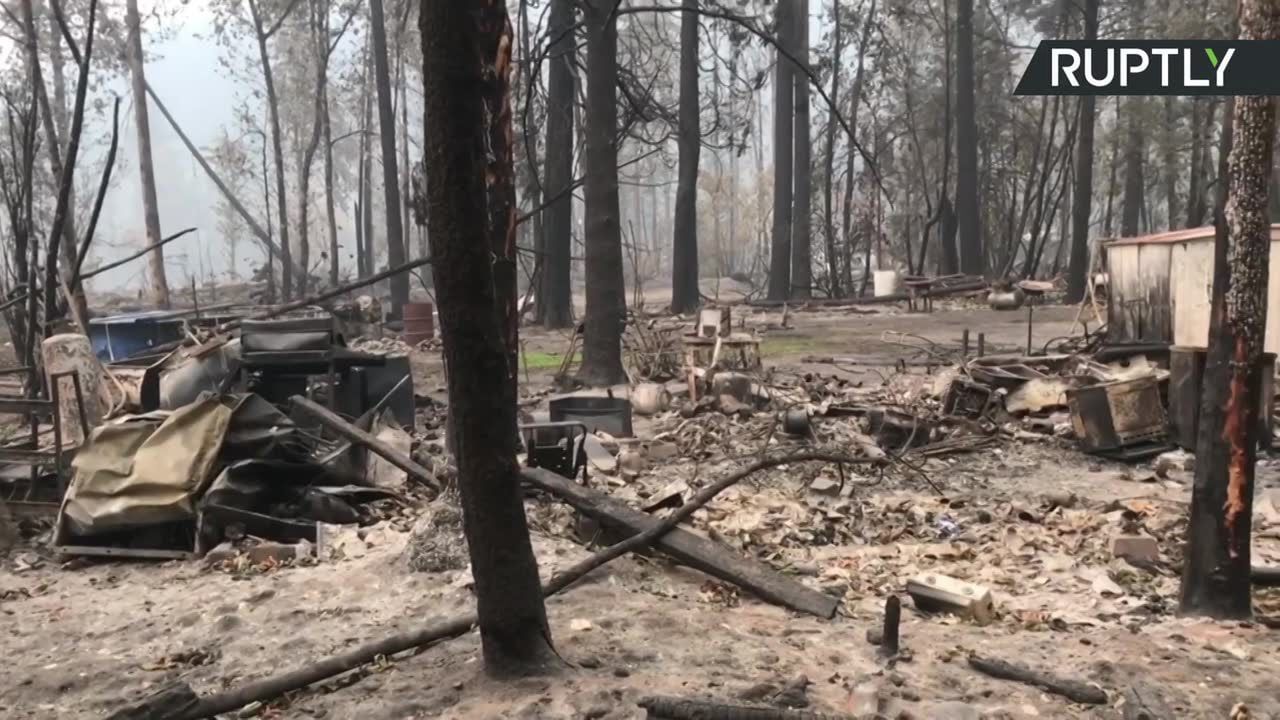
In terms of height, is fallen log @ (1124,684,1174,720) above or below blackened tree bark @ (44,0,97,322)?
below

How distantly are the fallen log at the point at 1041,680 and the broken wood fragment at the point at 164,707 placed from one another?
9.49ft

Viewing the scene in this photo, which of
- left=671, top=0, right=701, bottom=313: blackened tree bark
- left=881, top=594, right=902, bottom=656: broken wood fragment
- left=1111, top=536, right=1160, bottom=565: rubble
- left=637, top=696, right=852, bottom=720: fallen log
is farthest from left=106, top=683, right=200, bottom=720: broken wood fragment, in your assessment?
left=671, top=0, right=701, bottom=313: blackened tree bark

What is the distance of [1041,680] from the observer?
3.69m

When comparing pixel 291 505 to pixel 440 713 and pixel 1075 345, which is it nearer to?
pixel 440 713

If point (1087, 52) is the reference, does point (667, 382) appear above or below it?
below

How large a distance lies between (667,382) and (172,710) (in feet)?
27.1

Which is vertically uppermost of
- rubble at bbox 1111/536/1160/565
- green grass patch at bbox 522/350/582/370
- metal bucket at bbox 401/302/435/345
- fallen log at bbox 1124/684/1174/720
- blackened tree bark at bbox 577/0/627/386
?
blackened tree bark at bbox 577/0/627/386

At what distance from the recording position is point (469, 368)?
129 inches

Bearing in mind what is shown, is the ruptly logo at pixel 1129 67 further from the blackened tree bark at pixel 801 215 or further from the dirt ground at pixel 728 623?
the blackened tree bark at pixel 801 215

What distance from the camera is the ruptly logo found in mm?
5371

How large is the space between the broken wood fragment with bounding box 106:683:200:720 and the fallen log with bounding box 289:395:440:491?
2.48m

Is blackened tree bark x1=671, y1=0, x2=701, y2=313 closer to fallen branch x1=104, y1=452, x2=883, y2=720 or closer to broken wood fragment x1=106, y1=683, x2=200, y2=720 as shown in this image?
fallen branch x1=104, y1=452, x2=883, y2=720

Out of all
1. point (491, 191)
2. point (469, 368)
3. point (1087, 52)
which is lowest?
point (469, 368)

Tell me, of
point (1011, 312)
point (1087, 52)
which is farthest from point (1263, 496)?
point (1011, 312)
